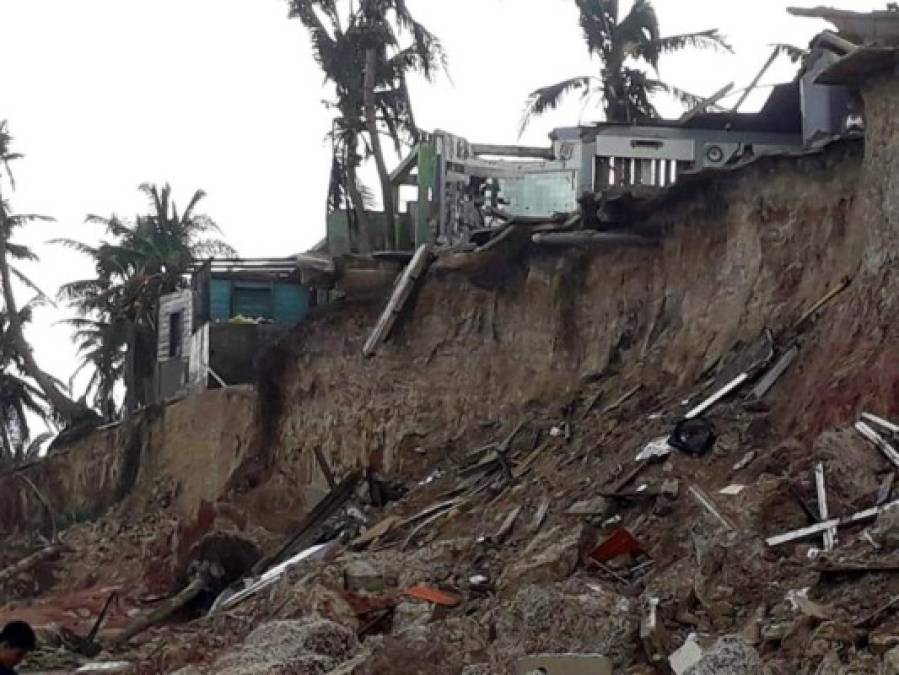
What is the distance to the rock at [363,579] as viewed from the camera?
47.9 feet

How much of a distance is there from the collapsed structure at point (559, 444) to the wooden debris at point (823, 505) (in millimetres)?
33

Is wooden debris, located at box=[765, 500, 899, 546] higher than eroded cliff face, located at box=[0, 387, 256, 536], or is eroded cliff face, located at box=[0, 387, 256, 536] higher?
wooden debris, located at box=[765, 500, 899, 546]

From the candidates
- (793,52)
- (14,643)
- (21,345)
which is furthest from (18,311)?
(14,643)

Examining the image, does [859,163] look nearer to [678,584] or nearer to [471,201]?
[678,584]

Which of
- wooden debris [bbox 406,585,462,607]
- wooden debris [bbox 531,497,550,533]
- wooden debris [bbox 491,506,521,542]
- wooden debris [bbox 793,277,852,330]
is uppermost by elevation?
wooden debris [bbox 793,277,852,330]

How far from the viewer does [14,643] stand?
616 cm

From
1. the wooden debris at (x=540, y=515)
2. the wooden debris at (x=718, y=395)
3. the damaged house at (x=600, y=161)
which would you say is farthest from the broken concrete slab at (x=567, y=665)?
the damaged house at (x=600, y=161)

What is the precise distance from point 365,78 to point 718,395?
45.5 feet

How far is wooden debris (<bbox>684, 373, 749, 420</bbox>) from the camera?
14797 mm

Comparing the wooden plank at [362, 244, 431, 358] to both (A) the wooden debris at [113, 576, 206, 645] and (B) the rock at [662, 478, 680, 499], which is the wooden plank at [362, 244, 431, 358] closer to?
(A) the wooden debris at [113, 576, 206, 645]

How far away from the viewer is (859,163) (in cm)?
1570

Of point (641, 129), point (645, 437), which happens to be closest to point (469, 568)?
point (645, 437)

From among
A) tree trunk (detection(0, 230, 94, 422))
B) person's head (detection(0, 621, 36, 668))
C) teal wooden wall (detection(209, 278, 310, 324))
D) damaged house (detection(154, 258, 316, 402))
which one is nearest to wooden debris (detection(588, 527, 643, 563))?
person's head (detection(0, 621, 36, 668))

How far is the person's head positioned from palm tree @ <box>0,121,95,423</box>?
29171 mm
